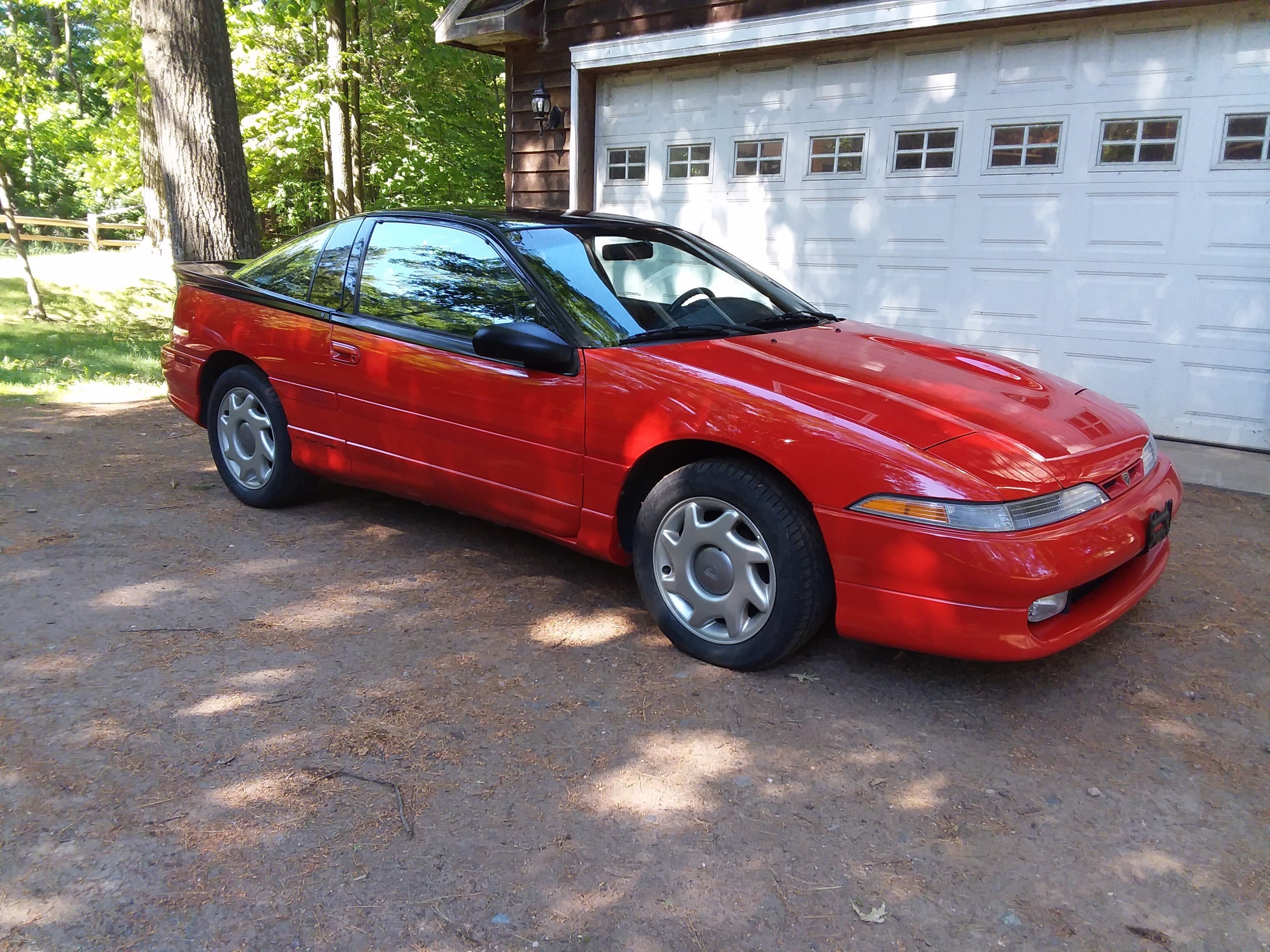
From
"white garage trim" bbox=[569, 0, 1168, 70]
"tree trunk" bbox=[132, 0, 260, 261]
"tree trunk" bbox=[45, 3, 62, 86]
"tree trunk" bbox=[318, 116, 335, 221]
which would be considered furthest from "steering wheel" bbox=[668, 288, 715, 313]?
"tree trunk" bbox=[45, 3, 62, 86]

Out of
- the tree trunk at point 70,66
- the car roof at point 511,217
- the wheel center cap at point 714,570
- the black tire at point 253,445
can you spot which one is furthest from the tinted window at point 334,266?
the tree trunk at point 70,66

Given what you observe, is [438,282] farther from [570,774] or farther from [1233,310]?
[1233,310]

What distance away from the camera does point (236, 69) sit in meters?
17.3

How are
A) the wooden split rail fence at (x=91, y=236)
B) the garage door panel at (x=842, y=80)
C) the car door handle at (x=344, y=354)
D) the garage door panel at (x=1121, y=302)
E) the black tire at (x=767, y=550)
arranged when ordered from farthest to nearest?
the wooden split rail fence at (x=91, y=236)
the garage door panel at (x=842, y=80)
the garage door panel at (x=1121, y=302)
the car door handle at (x=344, y=354)
the black tire at (x=767, y=550)

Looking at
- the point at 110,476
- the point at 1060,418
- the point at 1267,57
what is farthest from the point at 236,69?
the point at 1060,418

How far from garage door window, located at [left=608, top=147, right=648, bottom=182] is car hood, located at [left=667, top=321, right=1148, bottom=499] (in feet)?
17.9

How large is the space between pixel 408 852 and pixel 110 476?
4.20 metres

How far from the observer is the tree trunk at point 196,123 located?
24.2 feet

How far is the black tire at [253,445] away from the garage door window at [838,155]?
496 centimetres

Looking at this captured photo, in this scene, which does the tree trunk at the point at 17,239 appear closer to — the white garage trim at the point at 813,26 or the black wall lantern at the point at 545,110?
the black wall lantern at the point at 545,110

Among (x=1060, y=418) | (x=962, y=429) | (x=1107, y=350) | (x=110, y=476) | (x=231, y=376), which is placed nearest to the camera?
(x=962, y=429)

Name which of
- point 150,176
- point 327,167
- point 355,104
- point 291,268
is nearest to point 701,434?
point 291,268

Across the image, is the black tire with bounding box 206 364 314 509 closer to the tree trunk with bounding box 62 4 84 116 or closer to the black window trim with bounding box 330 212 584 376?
the black window trim with bounding box 330 212 584 376

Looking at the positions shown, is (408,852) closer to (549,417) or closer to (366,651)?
(366,651)
